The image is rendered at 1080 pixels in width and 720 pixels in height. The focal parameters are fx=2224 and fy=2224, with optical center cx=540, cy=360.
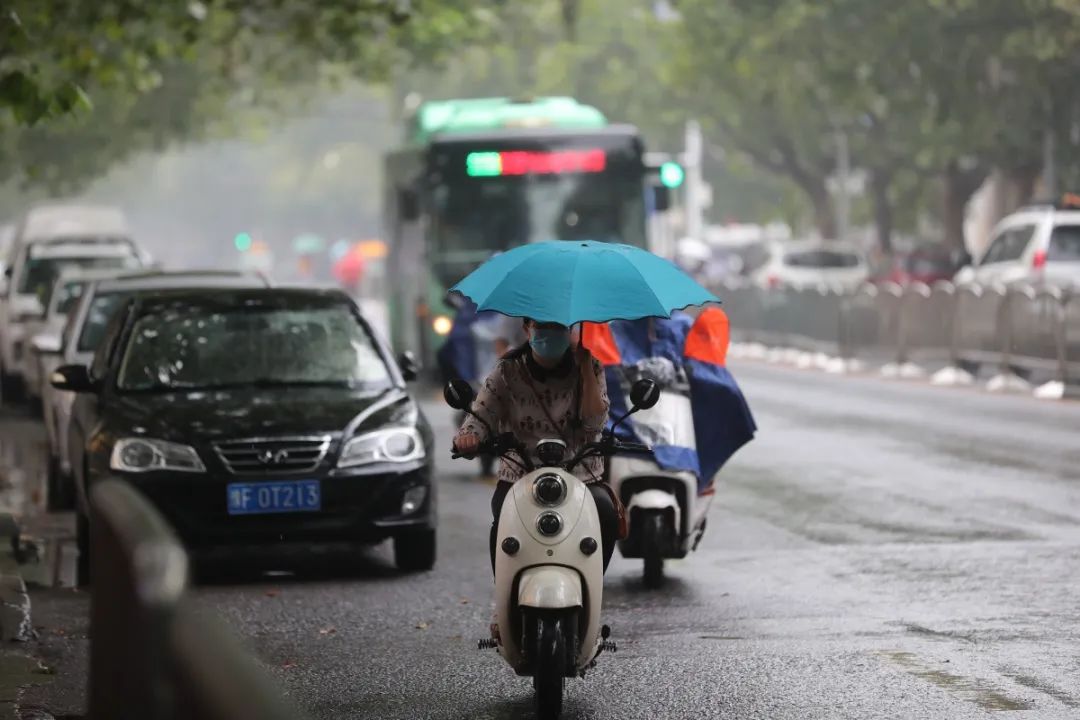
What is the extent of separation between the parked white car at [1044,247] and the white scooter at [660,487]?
52.5 feet

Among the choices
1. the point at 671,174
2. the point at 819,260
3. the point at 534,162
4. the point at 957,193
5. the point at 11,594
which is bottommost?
the point at 11,594

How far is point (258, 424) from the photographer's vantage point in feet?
34.5

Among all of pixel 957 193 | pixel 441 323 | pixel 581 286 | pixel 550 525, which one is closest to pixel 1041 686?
pixel 550 525

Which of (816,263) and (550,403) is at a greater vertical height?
(550,403)

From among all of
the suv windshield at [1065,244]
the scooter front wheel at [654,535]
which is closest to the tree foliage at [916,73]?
the suv windshield at [1065,244]

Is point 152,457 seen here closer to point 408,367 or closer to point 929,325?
point 408,367

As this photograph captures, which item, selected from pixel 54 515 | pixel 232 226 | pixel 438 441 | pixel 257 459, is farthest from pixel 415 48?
pixel 232 226

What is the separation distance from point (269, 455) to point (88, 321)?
512 centimetres

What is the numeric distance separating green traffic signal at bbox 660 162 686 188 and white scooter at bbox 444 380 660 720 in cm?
1664

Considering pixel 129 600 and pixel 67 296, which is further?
pixel 67 296

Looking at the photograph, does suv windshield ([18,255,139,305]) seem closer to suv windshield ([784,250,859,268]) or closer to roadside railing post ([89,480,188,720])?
suv windshield ([784,250,859,268])

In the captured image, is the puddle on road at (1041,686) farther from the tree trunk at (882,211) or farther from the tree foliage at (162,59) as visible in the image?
the tree trunk at (882,211)

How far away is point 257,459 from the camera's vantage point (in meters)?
10.4

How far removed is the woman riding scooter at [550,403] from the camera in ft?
23.8
